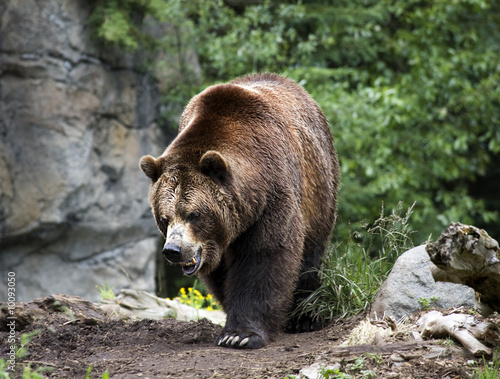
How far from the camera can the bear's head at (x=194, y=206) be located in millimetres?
4258

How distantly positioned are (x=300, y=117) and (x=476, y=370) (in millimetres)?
2597

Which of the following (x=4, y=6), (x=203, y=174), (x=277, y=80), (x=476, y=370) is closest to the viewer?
(x=476, y=370)

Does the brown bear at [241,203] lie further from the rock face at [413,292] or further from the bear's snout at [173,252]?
the rock face at [413,292]

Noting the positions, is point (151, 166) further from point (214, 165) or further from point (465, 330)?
point (465, 330)

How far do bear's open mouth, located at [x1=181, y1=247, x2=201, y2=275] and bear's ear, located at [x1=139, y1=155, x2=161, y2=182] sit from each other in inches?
23.9

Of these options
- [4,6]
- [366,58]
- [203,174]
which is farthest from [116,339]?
[366,58]

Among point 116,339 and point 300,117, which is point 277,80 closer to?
point 300,117

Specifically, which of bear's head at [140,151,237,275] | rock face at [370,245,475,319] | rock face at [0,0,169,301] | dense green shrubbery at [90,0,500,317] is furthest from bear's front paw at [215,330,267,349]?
dense green shrubbery at [90,0,500,317]

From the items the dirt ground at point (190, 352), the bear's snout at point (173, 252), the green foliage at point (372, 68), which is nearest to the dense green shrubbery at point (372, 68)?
the green foliage at point (372, 68)

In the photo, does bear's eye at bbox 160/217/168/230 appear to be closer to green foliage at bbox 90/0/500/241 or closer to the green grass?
the green grass

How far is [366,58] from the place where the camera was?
10789mm

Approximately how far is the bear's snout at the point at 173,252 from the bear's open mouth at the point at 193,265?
0.40ft

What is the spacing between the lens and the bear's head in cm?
426

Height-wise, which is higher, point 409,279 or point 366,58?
point 366,58
